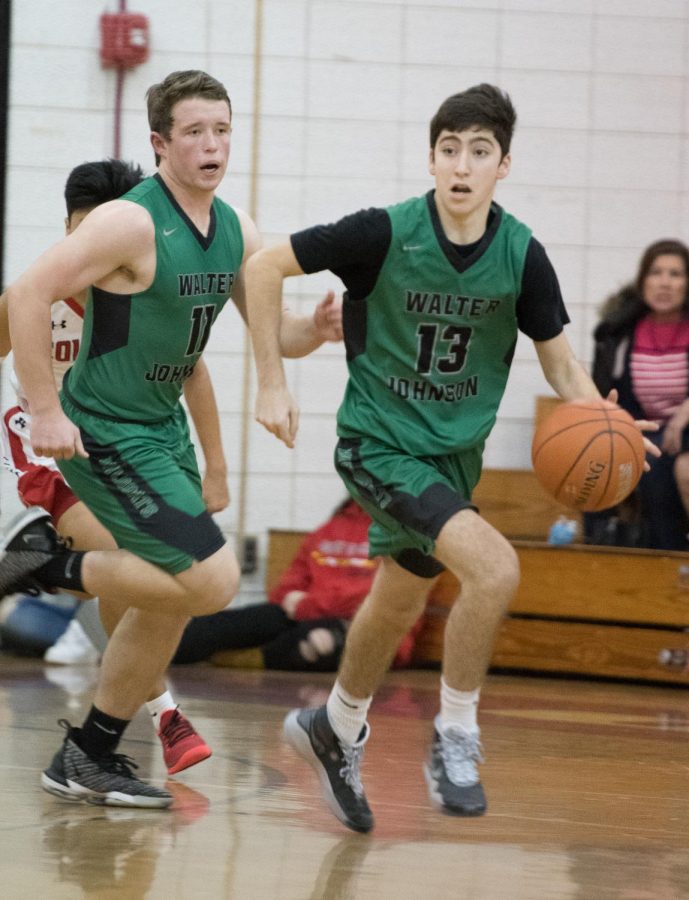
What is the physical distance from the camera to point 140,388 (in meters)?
3.58

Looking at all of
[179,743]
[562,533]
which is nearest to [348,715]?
[179,743]

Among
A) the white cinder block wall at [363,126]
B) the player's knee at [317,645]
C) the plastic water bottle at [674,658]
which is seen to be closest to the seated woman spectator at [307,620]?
the player's knee at [317,645]

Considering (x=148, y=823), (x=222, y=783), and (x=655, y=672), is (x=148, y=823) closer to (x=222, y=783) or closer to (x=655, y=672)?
(x=222, y=783)

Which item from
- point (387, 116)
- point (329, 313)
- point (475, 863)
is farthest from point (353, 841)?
point (387, 116)

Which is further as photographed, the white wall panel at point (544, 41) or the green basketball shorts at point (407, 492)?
the white wall panel at point (544, 41)

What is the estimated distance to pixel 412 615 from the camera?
11.4ft

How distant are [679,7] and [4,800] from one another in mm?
5388

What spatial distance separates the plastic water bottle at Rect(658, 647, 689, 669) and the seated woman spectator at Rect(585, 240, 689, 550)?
0.45 metres

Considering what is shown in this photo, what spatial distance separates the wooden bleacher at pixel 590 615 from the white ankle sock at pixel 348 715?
2.90m

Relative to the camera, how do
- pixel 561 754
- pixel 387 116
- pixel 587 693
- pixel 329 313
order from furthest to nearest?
pixel 387 116, pixel 587 693, pixel 561 754, pixel 329 313

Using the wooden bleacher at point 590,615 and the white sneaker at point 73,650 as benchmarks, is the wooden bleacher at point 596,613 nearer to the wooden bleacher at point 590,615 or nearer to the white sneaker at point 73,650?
the wooden bleacher at point 590,615

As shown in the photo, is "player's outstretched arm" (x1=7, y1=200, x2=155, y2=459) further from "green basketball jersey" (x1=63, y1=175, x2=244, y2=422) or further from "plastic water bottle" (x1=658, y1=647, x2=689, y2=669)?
"plastic water bottle" (x1=658, y1=647, x2=689, y2=669)

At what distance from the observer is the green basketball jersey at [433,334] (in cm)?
345

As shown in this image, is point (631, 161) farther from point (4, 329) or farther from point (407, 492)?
point (407, 492)
